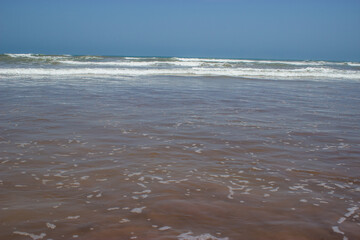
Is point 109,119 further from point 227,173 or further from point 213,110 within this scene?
point 227,173

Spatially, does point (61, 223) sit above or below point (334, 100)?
below

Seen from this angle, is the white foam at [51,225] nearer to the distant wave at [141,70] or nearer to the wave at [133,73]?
the distant wave at [141,70]

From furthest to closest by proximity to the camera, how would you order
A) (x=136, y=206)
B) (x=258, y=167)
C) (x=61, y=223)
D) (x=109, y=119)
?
1. (x=109, y=119)
2. (x=258, y=167)
3. (x=136, y=206)
4. (x=61, y=223)

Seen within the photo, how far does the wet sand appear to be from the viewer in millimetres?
2498

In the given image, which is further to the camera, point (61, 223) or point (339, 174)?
point (339, 174)

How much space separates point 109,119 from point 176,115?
1.68 metres

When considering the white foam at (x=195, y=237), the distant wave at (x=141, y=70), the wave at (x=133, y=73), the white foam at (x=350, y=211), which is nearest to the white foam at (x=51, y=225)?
the white foam at (x=195, y=237)

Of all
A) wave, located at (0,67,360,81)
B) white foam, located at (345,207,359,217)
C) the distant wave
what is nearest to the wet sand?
white foam, located at (345,207,359,217)

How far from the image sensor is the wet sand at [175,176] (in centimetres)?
250

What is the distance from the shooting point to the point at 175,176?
140 inches

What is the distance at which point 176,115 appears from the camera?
276 inches

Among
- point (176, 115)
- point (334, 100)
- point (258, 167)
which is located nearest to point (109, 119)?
point (176, 115)

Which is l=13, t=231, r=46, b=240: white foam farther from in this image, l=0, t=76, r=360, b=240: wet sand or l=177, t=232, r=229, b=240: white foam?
l=177, t=232, r=229, b=240: white foam

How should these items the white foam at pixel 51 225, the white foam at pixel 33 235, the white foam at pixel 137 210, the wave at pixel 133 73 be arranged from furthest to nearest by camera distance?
1. the wave at pixel 133 73
2. the white foam at pixel 137 210
3. the white foam at pixel 51 225
4. the white foam at pixel 33 235
